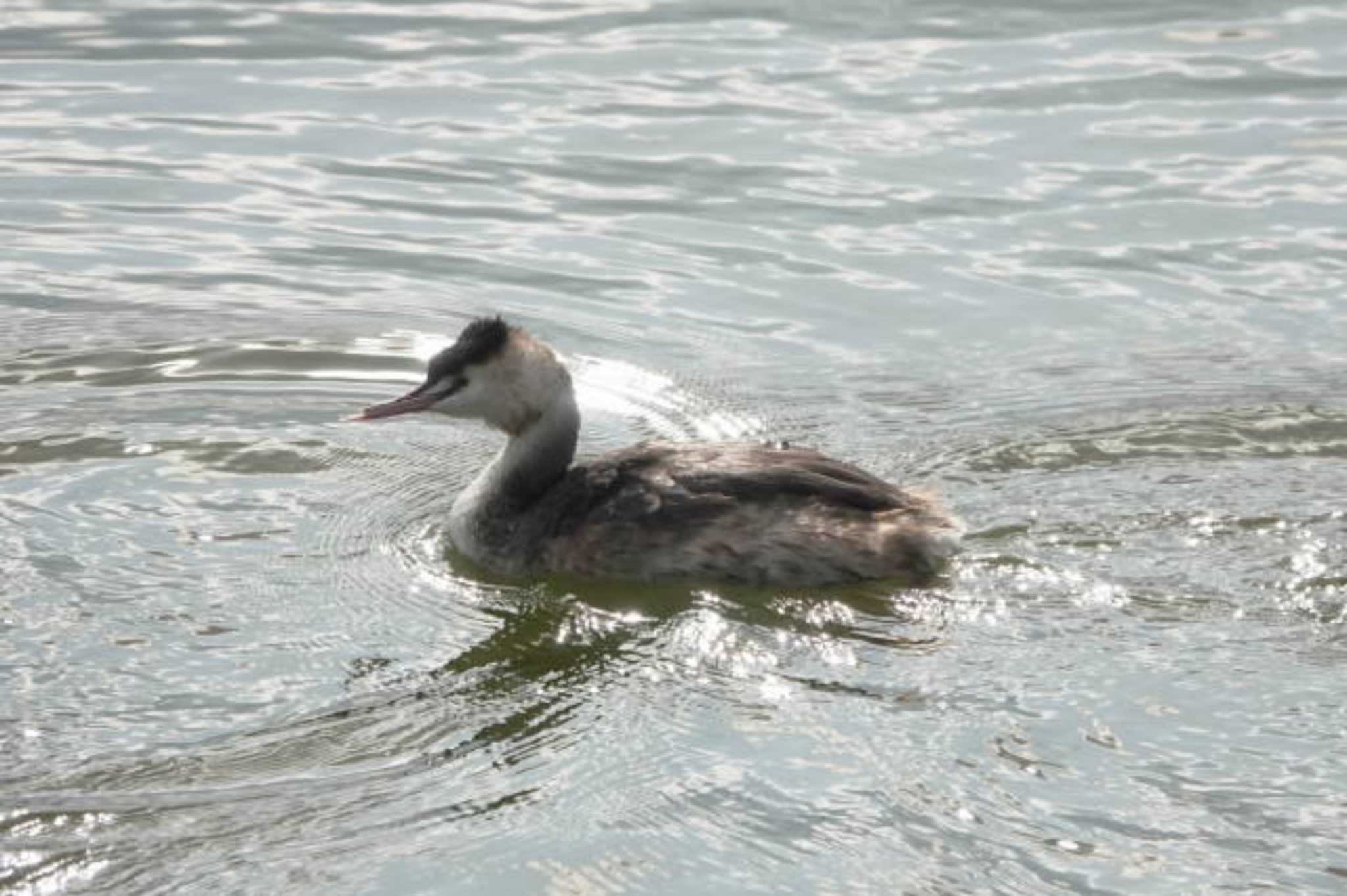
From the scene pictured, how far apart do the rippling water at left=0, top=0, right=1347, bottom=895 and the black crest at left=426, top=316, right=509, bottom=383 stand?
0.57 metres

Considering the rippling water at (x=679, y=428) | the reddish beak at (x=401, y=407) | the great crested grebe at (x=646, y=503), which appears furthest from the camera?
the reddish beak at (x=401, y=407)

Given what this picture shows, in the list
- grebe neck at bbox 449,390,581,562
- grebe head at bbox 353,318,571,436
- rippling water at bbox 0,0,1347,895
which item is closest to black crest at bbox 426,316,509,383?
grebe head at bbox 353,318,571,436

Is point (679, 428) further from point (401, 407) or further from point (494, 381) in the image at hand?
point (401, 407)

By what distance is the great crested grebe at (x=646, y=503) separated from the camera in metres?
8.41

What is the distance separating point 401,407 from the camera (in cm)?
895

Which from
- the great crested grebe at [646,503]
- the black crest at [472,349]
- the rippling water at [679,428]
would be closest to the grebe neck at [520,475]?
the great crested grebe at [646,503]

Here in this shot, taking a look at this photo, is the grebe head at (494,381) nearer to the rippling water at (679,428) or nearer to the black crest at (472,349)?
the black crest at (472,349)

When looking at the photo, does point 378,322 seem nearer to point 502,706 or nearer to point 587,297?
point 587,297

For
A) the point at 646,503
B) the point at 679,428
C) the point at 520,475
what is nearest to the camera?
the point at 646,503

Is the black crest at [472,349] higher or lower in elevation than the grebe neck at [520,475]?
higher

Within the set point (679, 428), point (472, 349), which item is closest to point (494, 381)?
point (472, 349)

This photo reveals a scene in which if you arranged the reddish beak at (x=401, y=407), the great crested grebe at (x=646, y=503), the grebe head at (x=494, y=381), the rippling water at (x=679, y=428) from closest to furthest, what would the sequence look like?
1. the rippling water at (x=679, y=428)
2. the great crested grebe at (x=646, y=503)
3. the reddish beak at (x=401, y=407)
4. the grebe head at (x=494, y=381)

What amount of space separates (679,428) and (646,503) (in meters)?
1.67

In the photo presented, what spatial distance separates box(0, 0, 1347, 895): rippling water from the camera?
21.9 ft
